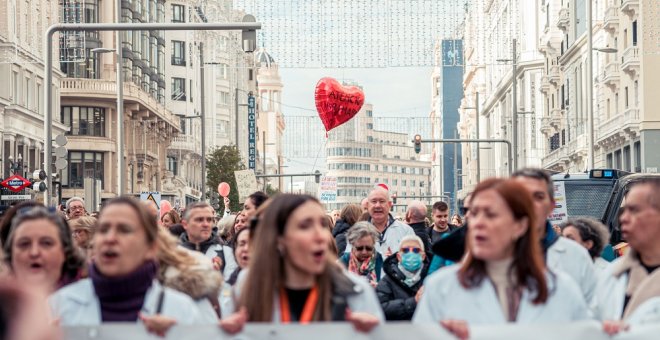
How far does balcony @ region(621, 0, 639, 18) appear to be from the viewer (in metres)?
51.8

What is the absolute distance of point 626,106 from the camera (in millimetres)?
55031

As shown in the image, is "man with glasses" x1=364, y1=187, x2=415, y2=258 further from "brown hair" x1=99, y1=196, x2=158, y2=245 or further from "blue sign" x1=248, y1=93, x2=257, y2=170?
"blue sign" x1=248, y1=93, x2=257, y2=170

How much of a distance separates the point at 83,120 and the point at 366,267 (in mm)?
57019

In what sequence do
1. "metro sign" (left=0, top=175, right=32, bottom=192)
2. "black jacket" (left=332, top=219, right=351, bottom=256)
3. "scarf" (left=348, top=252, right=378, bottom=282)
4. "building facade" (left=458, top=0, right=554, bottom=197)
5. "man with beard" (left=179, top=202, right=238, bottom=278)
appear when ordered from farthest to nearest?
1. "building facade" (left=458, top=0, right=554, bottom=197)
2. "metro sign" (left=0, top=175, right=32, bottom=192)
3. "black jacket" (left=332, top=219, right=351, bottom=256)
4. "scarf" (left=348, top=252, right=378, bottom=282)
5. "man with beard" (left=179, top=202, right=238, bottom=278)

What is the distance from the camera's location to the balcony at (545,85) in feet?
259

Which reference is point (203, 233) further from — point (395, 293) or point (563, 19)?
point (563, 19)

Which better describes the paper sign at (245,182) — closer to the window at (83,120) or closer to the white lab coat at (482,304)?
the white lab coat at (482,304)

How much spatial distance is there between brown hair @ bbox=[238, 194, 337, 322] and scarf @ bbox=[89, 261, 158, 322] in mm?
408

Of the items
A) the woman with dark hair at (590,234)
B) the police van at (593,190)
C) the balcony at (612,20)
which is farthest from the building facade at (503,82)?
the woman with dark hair at (590,234)

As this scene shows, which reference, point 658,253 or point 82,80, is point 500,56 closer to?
point 82,80

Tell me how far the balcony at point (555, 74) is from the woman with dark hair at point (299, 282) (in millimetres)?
71610

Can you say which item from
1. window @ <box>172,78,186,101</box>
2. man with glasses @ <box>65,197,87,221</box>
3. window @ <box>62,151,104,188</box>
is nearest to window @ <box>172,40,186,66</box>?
window @ <box>172,78,186,101</box>

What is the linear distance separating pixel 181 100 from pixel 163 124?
12058mm

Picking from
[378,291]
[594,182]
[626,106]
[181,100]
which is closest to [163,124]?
[181,100]
